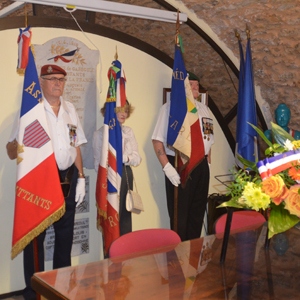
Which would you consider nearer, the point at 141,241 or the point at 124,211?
the point at 141,241

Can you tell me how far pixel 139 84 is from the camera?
3.64 metres

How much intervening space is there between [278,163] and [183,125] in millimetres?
1894

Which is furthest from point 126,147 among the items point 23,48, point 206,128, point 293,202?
point 293,202

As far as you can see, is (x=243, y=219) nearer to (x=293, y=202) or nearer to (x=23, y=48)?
(x=293, y=202)

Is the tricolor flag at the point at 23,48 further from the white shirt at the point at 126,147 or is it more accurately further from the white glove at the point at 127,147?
the white glove at the point at 127,147

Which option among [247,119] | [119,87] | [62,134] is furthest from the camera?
[247,119]

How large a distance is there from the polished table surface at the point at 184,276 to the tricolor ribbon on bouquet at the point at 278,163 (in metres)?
0.43

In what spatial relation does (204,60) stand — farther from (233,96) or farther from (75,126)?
(75,126)

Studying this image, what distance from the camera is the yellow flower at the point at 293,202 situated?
4.44 feet

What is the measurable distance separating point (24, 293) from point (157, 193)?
5.09 feet

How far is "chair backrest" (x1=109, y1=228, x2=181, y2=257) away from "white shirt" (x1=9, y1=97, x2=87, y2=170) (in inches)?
40.0

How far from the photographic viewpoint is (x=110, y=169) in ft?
10.2

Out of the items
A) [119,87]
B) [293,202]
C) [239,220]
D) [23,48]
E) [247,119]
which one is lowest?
[239,220]

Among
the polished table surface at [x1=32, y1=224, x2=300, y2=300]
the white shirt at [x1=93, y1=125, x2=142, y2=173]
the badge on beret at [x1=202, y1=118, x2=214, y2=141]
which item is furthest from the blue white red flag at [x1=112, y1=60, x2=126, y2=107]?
the polished table surface at [x1=32, y1=224, x2=300, y2=300]
